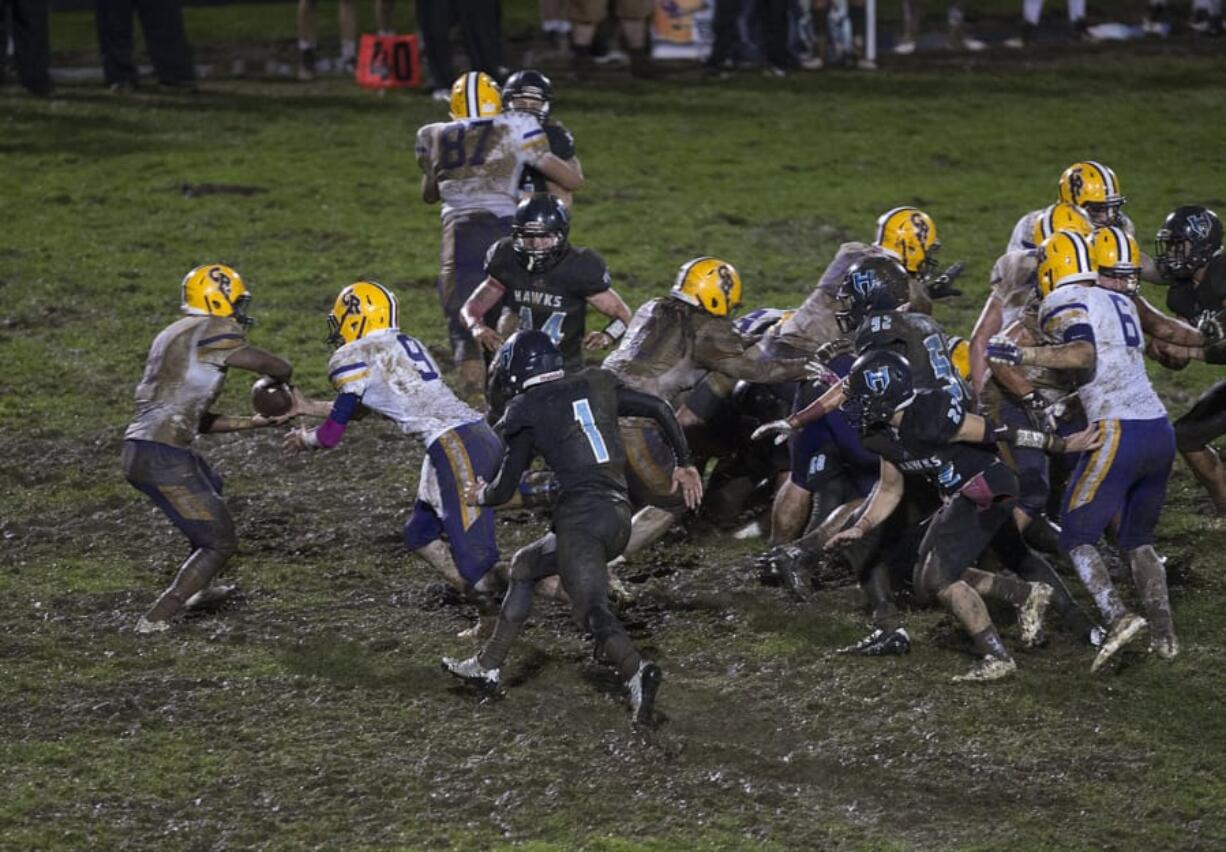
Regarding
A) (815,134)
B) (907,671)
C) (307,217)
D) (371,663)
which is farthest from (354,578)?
(815,134)

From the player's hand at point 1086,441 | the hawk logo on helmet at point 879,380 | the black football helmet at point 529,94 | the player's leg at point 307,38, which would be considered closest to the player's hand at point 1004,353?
the player's hand at point 1086,441

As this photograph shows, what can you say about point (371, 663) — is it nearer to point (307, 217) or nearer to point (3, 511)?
point (3, 511)

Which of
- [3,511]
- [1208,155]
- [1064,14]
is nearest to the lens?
[3,511]

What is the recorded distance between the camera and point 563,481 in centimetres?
804

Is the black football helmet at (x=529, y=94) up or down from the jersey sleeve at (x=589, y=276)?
up

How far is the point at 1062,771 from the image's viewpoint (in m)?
7.33

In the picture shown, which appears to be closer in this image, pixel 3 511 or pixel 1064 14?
pixel 3 511

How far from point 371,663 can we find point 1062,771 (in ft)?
10.2

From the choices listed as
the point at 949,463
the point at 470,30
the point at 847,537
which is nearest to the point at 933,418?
the point at 949,463

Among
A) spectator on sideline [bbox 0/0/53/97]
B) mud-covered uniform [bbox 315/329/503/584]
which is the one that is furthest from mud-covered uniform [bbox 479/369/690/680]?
spectator on sideline [bbox 0/0/53/97]

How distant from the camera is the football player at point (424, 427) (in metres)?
8.51

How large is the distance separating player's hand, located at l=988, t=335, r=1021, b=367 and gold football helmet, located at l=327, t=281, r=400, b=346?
274cm

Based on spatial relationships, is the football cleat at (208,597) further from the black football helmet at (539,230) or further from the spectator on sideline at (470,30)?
the spectator on sideline at (470,30)

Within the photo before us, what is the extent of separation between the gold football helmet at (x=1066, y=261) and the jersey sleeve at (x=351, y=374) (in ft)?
10.3
